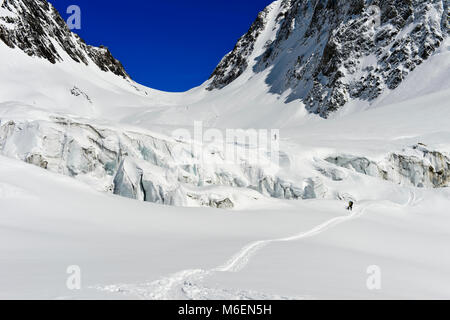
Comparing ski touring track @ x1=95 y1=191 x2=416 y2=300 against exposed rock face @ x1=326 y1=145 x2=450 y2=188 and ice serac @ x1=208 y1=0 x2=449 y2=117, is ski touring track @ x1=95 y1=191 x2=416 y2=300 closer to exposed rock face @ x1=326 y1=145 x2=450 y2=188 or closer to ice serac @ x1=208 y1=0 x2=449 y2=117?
exposed rock face @ x1=326 y1=145 x2=450 y2=188

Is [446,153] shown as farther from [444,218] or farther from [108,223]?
[108,223]

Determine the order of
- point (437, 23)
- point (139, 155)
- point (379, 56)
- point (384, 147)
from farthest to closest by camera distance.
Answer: point (379, 56)
point (437, 23)
point (384, 147)
point (139, 155)

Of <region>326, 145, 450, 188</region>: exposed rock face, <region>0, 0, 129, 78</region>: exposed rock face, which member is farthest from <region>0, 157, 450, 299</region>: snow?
<region>0, 0, 129, 78</region>: exposed rock face

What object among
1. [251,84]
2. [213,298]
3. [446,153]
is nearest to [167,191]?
[213,298]

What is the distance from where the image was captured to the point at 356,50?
64.1m

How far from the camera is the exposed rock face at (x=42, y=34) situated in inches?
2968

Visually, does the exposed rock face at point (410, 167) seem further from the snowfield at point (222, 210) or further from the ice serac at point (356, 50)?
the ice serac at point (356, 50)

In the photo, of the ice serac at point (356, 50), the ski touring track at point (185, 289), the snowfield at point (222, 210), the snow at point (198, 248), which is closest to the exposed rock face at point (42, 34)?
the ice serac at point (356, 50)

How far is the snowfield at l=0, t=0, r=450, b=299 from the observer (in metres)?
7.34

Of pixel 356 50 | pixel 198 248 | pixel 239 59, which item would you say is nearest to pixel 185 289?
pixel 198 248

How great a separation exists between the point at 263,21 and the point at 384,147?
86630 mm

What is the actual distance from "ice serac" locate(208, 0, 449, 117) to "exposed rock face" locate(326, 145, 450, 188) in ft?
91.3

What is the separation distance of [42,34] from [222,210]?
3191 inches
